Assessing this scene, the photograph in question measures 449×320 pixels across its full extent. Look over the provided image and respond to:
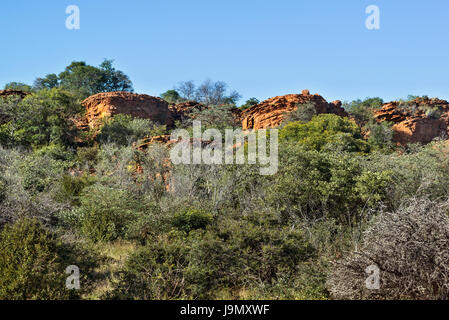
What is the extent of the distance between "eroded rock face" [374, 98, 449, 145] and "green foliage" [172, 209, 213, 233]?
2265 centimetres

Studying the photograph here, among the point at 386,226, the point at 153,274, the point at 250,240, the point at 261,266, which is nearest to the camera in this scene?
the point at 386,226

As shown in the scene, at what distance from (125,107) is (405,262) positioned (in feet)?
84.6

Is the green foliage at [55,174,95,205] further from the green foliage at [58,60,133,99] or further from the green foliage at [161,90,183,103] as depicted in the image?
the green foliage at [161,90,183,103]

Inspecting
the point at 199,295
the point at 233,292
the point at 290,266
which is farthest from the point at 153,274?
the point at 290,266

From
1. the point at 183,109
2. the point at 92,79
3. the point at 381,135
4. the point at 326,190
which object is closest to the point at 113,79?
the point at 92,79

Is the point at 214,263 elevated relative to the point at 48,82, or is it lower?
lower

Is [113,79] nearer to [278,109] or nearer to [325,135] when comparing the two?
[278,109]

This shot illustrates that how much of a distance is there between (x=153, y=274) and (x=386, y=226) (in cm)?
348

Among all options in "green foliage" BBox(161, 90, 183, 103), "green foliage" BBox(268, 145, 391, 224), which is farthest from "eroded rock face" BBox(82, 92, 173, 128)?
"green foliage" BBox(268, 145, 391, 224)

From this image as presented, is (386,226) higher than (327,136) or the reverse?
the reverse

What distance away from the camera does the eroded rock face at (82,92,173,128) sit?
88.1 ft

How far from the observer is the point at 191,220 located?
8.13 m
